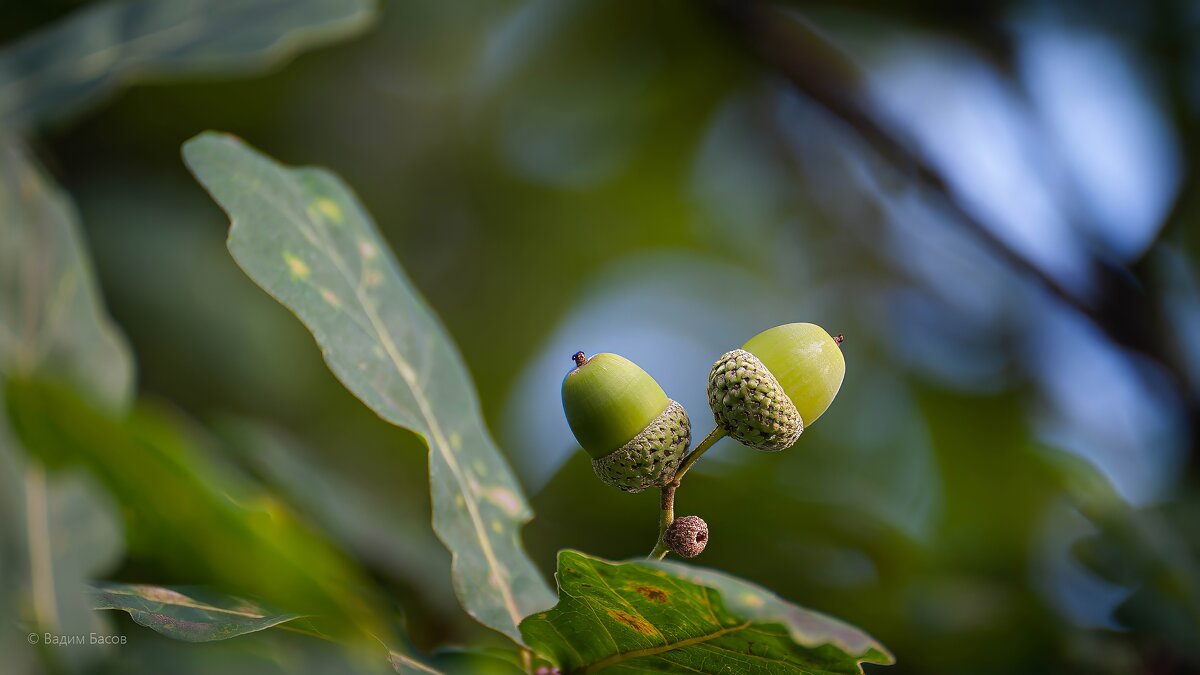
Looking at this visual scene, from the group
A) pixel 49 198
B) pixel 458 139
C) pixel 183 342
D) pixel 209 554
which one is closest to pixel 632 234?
pixel 458 139

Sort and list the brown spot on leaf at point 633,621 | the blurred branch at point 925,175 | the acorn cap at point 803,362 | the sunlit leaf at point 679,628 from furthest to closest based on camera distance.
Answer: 1. the blurred branch at point 925,175
2. the acorn cap at point 803,362
3. the brown spot on leaf at point 633,621
4. the sunlit leaf at point 679,628

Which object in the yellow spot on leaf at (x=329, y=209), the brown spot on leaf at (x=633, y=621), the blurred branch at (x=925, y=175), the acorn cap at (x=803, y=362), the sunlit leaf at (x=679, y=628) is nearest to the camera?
the sunlit leaf at (x=679, y=628)

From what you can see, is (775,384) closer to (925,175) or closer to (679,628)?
(679,628)

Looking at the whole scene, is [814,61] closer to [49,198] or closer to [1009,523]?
[1009,523]

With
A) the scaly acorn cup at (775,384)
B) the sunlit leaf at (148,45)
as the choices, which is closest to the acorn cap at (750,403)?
the scaly acorn cup at (775,384)

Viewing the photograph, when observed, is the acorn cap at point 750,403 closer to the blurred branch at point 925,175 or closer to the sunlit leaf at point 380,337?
the sunlit leaf at point 380,337

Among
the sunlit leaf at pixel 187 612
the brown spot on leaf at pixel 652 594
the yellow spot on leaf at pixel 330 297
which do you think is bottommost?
the sunlit leaf at pixel 187 612

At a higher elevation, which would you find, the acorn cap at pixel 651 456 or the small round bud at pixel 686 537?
the acorn cap at pixel 651 456
